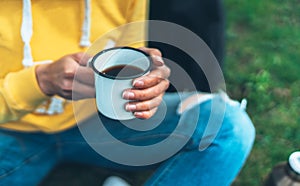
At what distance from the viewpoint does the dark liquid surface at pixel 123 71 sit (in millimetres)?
1008

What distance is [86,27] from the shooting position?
117 centimetres

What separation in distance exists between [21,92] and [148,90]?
0.28 m

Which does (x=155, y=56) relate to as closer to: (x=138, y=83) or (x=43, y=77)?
(x=138, y=83)

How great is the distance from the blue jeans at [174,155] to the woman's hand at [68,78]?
20 centimetres

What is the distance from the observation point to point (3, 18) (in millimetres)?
1105

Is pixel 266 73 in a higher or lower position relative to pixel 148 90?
lower

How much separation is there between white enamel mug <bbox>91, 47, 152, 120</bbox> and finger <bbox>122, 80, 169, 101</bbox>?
14mm

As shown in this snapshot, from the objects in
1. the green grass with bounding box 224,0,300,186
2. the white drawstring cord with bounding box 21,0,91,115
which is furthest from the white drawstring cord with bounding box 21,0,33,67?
the green grass with bounding box 224,0,300,186

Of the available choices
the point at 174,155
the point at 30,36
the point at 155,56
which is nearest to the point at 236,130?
the point at 174,155

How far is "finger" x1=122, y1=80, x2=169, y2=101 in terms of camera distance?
988mm

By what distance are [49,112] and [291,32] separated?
3.85 ft

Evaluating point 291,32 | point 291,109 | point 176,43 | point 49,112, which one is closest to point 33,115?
point 49,112

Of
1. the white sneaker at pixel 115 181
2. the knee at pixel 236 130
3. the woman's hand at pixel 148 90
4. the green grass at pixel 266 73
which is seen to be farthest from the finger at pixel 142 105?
the green grass at pixel 266 73

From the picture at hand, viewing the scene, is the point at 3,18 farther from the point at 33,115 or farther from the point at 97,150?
the point at 97,150
